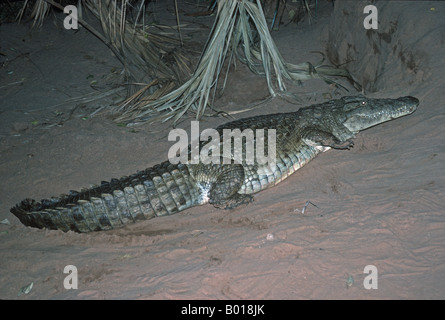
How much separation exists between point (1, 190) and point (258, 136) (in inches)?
130

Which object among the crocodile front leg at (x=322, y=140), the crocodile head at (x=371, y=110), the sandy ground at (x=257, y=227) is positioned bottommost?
the sandy ground at (x=257, y=227)

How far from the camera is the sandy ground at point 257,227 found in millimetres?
3061

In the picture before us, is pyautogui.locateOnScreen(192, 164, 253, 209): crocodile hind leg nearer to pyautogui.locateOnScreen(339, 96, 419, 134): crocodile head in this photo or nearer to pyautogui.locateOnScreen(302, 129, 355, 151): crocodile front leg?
pyautogui.locateOnScreen(302, 129, 355, 151): crocodile front leg

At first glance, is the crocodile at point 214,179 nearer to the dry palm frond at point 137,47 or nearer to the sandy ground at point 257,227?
the sandy ground at point 257,227

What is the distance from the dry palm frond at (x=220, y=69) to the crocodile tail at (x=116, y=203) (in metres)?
1.34

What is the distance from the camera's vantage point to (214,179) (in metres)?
4.48

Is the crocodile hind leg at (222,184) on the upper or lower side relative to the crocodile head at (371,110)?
lower

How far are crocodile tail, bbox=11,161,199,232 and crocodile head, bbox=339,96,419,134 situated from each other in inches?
88.2

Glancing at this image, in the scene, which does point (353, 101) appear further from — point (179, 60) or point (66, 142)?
point (66, 142)

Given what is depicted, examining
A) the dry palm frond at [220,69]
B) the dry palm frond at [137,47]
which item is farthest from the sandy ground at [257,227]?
the dry palm frond at [137,47]

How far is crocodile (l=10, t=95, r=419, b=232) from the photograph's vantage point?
13.4 feet

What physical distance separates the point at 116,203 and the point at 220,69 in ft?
8.88

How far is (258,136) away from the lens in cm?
468
